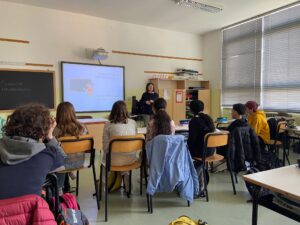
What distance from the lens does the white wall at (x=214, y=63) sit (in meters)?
6.60

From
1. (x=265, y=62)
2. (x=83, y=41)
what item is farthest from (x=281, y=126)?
(x=83, y=41)

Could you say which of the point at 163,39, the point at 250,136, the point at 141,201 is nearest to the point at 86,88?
the point at 163,39

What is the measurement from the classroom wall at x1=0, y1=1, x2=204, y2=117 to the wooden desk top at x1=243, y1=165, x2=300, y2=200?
4.56 m

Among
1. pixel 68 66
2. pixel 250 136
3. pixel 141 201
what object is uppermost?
pixel 68 66

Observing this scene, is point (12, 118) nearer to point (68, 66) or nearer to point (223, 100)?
point (68, 66)

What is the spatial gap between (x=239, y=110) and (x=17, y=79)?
13.5ft

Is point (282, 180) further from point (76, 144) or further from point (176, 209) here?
point (76, 144)

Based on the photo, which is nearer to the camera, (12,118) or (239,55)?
(12,118)

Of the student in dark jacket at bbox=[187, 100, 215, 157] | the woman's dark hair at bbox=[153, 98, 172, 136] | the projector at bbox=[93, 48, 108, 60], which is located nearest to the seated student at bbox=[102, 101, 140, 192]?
the woman's dark hair at bbox=[153, 98, 172, 136]

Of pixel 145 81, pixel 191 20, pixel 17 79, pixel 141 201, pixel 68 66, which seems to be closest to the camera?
pixel 141 201

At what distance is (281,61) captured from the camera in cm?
504

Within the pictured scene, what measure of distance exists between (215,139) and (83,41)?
12.6ft

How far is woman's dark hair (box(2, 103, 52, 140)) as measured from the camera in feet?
4.64

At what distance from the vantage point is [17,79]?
15.2 feet
